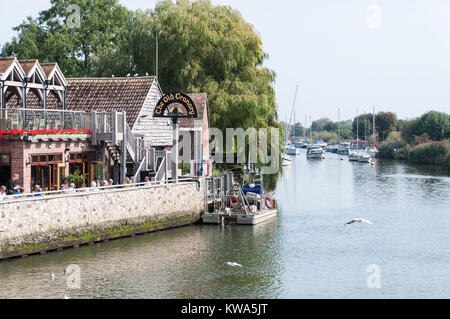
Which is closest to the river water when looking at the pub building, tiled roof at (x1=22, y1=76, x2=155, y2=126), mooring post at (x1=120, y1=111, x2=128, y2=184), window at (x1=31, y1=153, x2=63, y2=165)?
mooring post at (x1=120, y1=111, x2=128, y2=184)

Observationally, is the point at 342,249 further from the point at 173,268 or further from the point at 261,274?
the point at 173,268

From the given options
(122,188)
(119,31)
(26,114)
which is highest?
(119,31)

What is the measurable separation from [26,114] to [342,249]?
16.8 metres

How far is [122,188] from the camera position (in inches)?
1357

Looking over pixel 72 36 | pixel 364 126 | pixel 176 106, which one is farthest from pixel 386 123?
pixel 176 106

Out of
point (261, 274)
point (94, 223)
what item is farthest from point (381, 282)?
point (94, 223)

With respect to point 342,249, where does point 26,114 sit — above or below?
above

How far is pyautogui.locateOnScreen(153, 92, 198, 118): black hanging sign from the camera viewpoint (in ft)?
124

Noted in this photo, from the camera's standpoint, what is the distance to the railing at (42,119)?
1291 inches

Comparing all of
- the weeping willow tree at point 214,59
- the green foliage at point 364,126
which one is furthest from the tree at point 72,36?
the green foliage at point 364,126

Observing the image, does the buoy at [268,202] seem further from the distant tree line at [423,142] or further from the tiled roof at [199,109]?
the distant tree line at [423,142]

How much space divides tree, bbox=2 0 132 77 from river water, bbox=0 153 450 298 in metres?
30.9

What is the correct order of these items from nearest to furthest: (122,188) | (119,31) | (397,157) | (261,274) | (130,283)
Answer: (130,283), (261,274), (122,188), (119,31), (397,157)

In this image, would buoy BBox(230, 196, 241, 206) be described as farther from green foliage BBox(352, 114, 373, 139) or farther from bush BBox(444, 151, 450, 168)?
green foliage BBox(352, 114, 373, 139)
